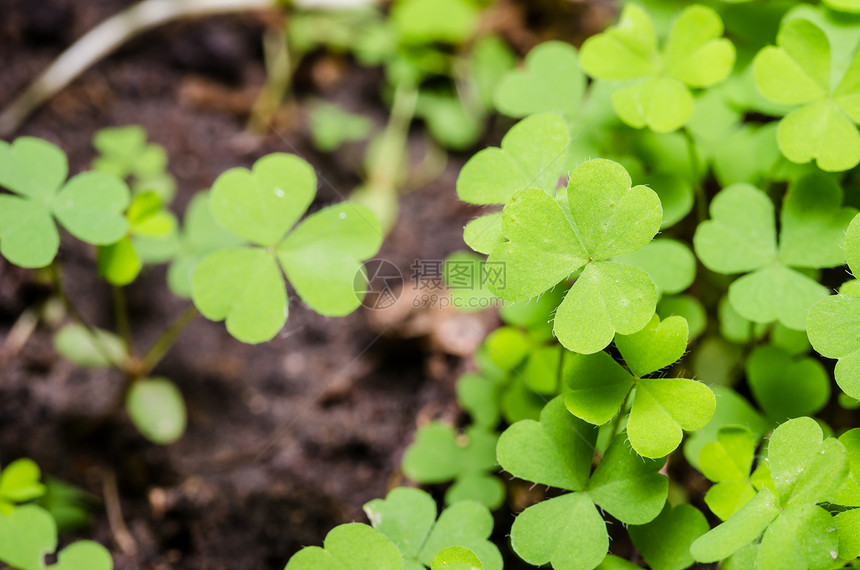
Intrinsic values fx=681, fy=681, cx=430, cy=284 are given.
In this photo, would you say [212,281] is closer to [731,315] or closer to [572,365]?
[572,365]

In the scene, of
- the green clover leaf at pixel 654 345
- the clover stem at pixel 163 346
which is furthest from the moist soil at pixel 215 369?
the green clover leaf at pixel 654 345

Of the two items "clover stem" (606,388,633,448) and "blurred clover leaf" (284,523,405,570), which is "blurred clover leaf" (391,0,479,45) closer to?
"clover stem" (606,388,633,448)

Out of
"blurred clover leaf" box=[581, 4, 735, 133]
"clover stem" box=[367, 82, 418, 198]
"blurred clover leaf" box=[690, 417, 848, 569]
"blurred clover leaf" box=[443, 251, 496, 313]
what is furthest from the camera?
"clover stem" box=[367, 82, 418, 198]

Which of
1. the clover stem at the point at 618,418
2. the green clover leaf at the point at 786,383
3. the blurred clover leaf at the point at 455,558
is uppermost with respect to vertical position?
the clover stem at the point at 618,418

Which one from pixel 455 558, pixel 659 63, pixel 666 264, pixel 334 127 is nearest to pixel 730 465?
pixel 666 264

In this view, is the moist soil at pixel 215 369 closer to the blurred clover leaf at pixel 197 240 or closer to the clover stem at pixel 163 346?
the clover stem at pixel 163 346

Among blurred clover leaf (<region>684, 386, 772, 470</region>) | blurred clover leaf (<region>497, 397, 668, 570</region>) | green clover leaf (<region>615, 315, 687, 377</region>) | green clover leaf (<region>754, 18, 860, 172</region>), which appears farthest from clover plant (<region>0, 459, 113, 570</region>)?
green clover leaf (<region>754, 18, 860, 172</region>)
